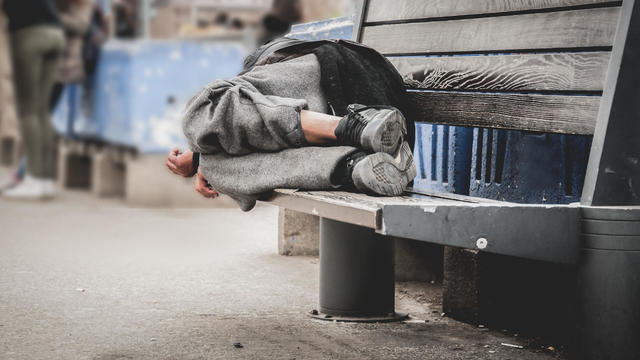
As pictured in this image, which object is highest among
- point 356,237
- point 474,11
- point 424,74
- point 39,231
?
point 474,11

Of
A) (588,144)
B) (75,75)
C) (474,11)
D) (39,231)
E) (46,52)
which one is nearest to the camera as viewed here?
(588,144)

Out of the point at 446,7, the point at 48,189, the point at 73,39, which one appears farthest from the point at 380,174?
the point at 73,39

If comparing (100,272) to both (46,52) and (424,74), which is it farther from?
(46,52)

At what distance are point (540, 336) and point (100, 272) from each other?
2.27m

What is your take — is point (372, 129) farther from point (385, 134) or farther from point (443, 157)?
point (443, 157)

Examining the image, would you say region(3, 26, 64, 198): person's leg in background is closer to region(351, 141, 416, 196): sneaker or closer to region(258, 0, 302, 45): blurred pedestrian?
region(258, 0, 302, 45): blurred pedestrian

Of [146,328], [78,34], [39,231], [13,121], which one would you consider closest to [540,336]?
[146,328]

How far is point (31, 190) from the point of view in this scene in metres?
7.95

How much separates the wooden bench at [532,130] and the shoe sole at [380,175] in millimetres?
63

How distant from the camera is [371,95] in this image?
10.9 feet

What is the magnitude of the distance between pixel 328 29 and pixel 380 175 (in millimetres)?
2016

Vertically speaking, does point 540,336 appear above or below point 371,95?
below

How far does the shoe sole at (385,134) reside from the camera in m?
2.85

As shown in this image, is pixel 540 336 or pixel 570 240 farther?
pixel 540 336
